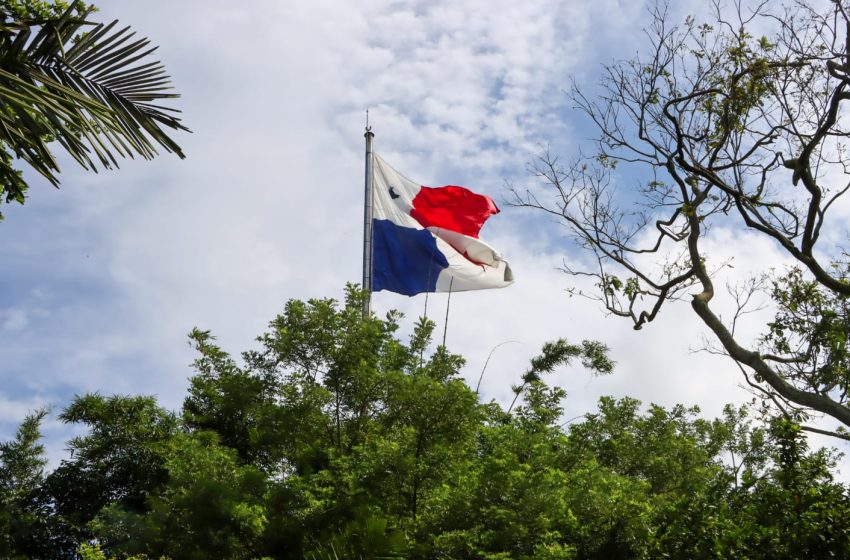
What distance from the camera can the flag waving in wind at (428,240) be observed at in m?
16.6

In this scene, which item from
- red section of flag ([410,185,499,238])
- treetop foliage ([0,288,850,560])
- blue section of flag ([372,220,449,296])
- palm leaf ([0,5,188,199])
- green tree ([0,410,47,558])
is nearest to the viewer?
palm leaf ([0,5,188,199])

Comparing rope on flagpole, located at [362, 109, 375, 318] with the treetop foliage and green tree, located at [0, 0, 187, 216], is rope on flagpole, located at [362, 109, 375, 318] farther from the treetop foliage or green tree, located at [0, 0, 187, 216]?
green tree, located at [0, 0, 187, 216]

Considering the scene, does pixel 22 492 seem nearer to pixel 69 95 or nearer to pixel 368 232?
pixel 368 232

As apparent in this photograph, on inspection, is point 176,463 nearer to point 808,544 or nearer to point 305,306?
point 305,306

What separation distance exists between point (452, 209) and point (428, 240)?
103cm

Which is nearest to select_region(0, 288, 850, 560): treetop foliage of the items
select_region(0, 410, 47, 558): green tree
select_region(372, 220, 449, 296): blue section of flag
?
select_region(0, 410, 47, 558): green tree

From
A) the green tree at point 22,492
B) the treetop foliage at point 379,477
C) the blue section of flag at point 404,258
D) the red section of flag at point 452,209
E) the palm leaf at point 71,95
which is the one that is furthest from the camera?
the red section of flag at point 452,209

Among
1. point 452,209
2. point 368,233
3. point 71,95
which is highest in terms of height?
point 452,209

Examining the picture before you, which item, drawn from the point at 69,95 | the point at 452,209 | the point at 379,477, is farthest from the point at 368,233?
the point at 69,95

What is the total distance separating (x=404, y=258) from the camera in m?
16.7

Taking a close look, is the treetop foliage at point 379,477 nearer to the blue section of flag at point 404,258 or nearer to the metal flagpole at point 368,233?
the metal flagpole at point 368,233

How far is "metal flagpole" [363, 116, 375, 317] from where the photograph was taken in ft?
47.0

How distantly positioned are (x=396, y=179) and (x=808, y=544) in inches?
427

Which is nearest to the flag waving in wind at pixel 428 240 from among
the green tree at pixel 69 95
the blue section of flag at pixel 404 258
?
the blue section of flag at pixel 404 258
